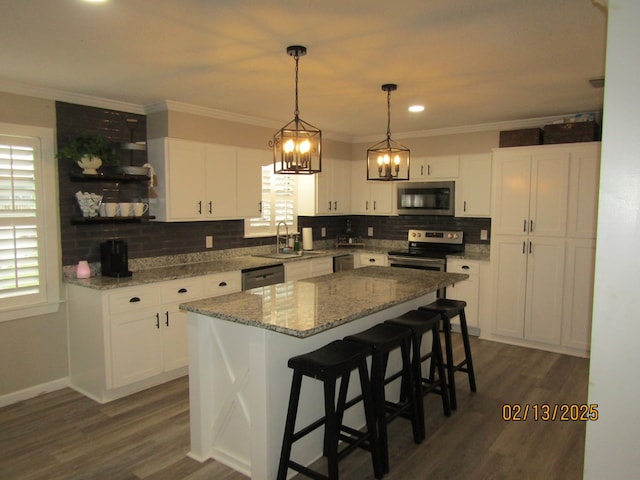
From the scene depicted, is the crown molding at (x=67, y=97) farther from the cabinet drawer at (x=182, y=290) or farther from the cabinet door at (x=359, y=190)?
the cabinet door at (x=359, y=190)

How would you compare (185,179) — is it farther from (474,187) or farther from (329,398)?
(474,187)

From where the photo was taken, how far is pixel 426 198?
18.9 feet

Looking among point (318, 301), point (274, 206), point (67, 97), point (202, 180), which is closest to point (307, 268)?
point (274, 206)

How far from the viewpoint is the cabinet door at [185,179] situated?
420 centimetres

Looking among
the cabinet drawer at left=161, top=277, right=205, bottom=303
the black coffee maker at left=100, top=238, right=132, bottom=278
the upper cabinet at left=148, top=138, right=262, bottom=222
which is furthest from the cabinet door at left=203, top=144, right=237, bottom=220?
the black coffee maker at left=100, top=238, right=132, bottom=278

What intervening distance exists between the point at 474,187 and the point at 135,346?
13.3 ft

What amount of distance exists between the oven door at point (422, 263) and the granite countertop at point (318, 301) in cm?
148

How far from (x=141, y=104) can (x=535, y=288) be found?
4359 mm

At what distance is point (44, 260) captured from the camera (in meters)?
3.70

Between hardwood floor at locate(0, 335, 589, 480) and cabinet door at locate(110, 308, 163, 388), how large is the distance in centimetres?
18

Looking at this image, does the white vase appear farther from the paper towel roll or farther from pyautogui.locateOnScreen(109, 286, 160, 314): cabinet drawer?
the paper towel roll

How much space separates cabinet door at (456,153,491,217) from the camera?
5.30 m

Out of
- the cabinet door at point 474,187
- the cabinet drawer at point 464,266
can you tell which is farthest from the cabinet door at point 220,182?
the cabinet door at point 474,187

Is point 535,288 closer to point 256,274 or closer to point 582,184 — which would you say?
point 582,184
